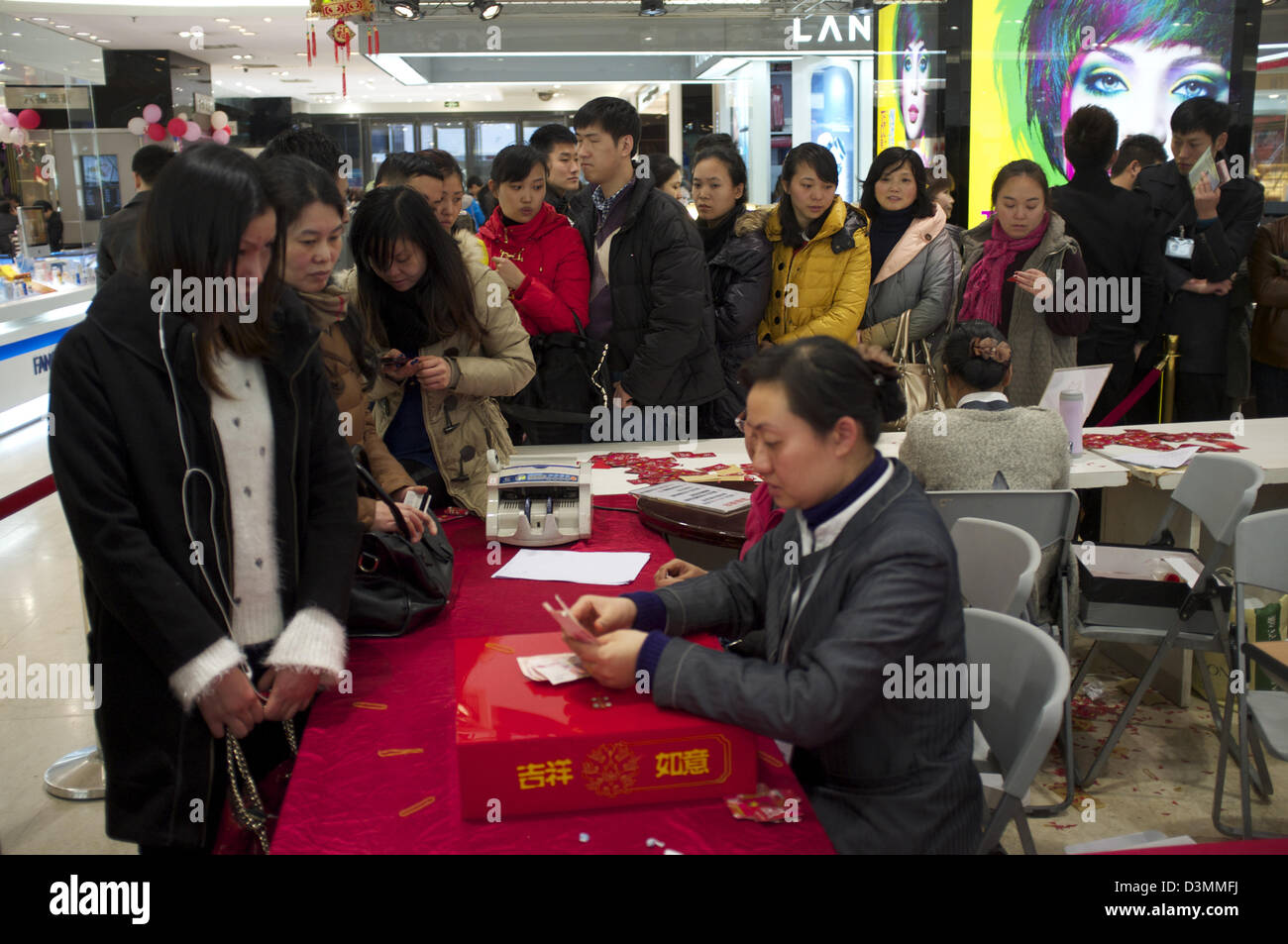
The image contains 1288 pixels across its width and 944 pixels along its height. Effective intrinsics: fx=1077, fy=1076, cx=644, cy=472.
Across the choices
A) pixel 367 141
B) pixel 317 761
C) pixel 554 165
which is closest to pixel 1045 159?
pixel 554 165

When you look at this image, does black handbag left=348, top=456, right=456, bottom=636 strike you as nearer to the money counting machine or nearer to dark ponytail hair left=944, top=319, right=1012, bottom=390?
the money counting machine

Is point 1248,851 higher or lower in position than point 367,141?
lower

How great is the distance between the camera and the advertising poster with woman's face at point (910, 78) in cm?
764

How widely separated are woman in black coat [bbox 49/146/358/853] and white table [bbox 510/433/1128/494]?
4.70 feet

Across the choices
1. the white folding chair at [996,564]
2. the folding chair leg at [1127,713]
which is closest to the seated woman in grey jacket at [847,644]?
the white folding chair at [996,564]

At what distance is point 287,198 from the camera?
195 cm

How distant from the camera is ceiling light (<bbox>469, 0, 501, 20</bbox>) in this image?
28.1 feet

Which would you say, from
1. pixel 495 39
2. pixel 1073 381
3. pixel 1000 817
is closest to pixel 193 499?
pixel 1000 817

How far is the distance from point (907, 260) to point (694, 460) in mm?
1500

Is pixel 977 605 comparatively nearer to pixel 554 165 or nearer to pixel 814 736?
pixel 814 736

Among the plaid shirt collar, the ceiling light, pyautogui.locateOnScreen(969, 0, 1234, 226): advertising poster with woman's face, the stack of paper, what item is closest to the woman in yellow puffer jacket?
the plaid shirt collar

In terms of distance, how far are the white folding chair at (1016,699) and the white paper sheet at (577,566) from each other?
28.2 inches
